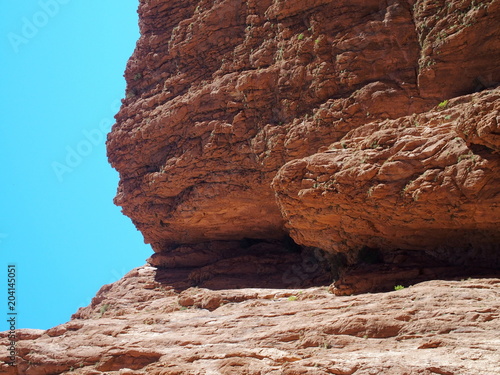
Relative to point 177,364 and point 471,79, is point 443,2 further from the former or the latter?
point 177,364

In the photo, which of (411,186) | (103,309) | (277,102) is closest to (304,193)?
(411,186)

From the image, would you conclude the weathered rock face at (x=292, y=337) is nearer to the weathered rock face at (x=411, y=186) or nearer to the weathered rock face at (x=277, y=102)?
the weathered rock face at (x=411, y=186)

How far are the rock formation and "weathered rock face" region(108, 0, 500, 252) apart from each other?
0.07m

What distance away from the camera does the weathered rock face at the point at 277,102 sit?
49.8 feet

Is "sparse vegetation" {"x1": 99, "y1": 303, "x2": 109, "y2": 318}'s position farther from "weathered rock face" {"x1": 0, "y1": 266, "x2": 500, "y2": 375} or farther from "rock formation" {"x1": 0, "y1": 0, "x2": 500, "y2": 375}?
"weathered rock face" {"x1": 0, "y1": 266, "x2": 500, "y2": 375}

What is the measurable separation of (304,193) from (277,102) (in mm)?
6227

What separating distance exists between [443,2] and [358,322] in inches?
477

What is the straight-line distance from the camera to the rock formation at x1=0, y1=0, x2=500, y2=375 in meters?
11.1

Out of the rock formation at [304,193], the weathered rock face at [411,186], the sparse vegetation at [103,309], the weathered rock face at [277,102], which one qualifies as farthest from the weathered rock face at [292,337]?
the sparse vegetation at [103,309]

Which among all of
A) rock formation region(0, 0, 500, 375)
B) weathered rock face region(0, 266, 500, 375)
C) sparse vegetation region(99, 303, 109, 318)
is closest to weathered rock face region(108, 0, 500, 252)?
rock formation region(0, 0, 500, 375)

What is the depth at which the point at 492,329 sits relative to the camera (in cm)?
910

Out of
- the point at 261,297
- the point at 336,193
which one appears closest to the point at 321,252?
the point at 261,297

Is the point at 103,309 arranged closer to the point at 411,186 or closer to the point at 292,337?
the point at 292,337

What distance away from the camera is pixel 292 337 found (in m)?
11.4
